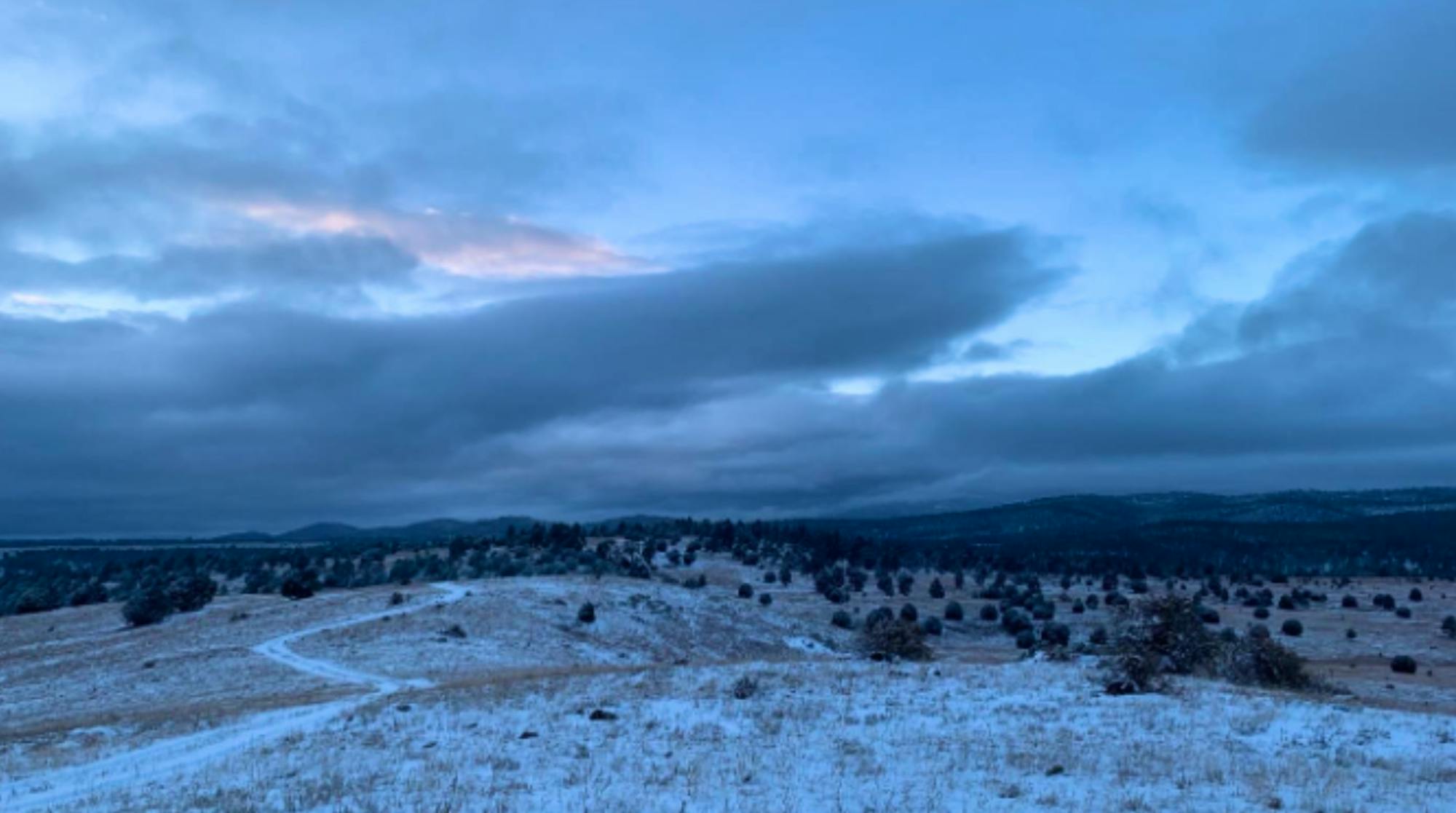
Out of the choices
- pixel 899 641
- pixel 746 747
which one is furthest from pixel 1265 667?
pixel 746 747

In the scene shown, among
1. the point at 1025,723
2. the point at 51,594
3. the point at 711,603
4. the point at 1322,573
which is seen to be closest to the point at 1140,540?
the point at 1322,573

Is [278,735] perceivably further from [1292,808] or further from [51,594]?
[51,594]

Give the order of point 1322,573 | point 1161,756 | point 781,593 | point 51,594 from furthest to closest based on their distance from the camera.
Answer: point 1322,573 < point 51,594 < point 781,593 < point 1161,756

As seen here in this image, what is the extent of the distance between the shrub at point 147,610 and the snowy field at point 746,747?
28.7 m

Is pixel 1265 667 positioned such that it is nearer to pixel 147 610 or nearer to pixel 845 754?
pixel 845 754

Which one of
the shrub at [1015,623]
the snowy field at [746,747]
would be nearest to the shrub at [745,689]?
the snowy field at [746,747]

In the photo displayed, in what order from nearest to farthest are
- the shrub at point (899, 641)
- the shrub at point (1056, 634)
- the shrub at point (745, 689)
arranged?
1. the shrub at point (745, 689)
2. the shrub at point (899, 641)
3. the shrub at point (1056, 634)

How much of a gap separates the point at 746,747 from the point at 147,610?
202 feet

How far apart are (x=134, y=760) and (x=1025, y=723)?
802 inches

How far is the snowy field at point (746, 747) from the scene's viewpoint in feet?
48.7

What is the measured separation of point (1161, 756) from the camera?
54.6 ft

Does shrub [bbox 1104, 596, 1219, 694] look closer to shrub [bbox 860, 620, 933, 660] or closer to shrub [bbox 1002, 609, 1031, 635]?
shrub [bbox 860, 620, 933, 660]

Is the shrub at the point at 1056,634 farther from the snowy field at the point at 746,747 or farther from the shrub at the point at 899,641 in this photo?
the snowy field at the point at 746,747

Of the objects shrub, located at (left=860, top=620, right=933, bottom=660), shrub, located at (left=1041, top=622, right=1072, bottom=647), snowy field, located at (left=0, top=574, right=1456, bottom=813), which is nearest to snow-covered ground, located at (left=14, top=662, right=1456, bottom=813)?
snowy field, located at (left=0, top=574, right=1456, bottom=813)
